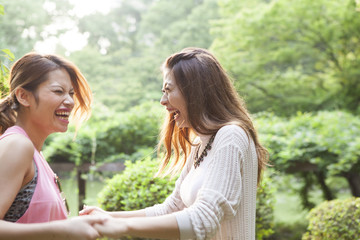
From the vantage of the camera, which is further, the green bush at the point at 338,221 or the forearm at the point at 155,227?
the green bush at the point at 338,221

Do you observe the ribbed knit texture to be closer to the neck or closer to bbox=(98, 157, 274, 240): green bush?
the neck

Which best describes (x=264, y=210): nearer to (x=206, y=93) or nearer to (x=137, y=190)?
(x=137, y=190)

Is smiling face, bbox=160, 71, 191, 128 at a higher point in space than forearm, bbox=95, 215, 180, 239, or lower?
higher

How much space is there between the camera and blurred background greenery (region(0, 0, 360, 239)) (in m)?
5.77

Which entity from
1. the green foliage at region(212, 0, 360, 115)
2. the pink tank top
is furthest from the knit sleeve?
the green foliage at region(212, 0, 360, 115)

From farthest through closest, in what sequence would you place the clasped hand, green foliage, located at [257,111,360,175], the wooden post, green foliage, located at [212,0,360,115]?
green foliage, located at [212,0,360,115], the wooden post, green foliage, located at [257,111,360,175], the clasped hand

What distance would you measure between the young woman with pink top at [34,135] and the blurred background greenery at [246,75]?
22 centimetres

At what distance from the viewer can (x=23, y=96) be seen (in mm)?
1736

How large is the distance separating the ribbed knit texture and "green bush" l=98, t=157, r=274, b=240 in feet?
7.40

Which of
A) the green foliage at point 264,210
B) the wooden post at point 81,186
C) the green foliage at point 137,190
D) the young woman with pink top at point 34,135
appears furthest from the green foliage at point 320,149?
the young woman with pink top at point 34,135

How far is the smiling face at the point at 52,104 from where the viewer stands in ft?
5.69

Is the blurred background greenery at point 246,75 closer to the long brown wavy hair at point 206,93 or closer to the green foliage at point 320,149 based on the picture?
the green foliage at point 320,149

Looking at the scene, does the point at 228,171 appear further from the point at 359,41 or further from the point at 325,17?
the point at 359,41

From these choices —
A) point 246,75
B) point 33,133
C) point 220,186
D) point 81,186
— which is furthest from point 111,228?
point 246,75
